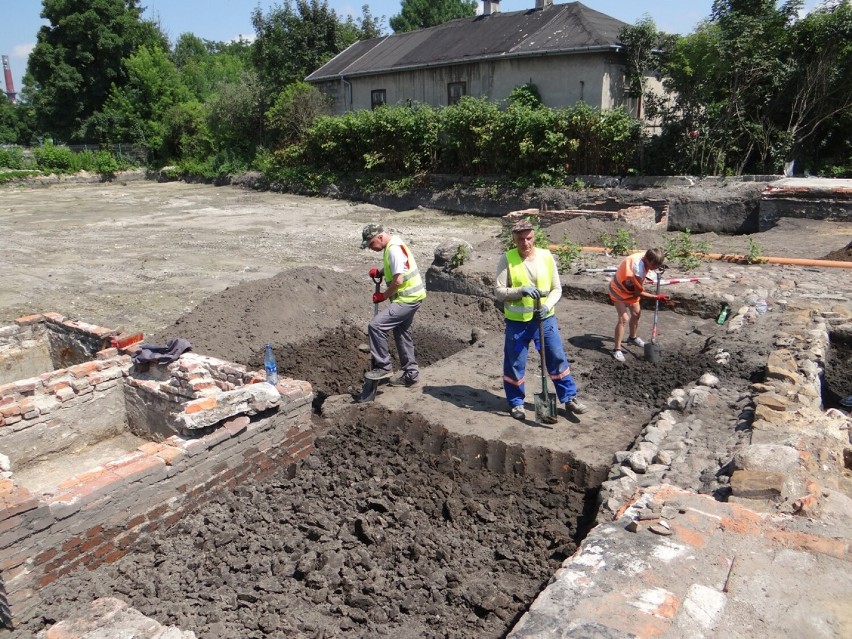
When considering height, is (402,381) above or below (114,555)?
above

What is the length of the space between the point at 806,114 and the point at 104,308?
1619 centimetres

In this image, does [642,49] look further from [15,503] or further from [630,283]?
[15,503]

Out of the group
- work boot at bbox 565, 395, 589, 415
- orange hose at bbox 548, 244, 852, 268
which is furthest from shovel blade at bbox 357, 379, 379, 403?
orange hose at bbox 548, 244, 852, 268

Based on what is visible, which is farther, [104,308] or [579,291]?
[104,308]

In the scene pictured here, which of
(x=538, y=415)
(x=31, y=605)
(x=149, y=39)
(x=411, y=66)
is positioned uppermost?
(x=149, y=39)

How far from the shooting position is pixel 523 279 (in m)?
5.29

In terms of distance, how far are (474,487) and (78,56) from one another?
42984 millimetres

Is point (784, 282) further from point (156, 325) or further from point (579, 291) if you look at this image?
point (156, 325)

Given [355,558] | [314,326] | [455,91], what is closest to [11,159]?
[455,91]

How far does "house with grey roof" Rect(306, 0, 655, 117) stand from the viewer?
20013 mm

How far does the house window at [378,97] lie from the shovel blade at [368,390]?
2385 centimetres

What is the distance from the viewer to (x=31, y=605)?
147 inches

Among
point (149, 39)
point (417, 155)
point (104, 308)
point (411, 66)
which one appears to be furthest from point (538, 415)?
point (149, 39)

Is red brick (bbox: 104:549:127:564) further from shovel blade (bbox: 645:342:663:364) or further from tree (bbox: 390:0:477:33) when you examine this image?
tree (bbox: 390:0:477:33)
